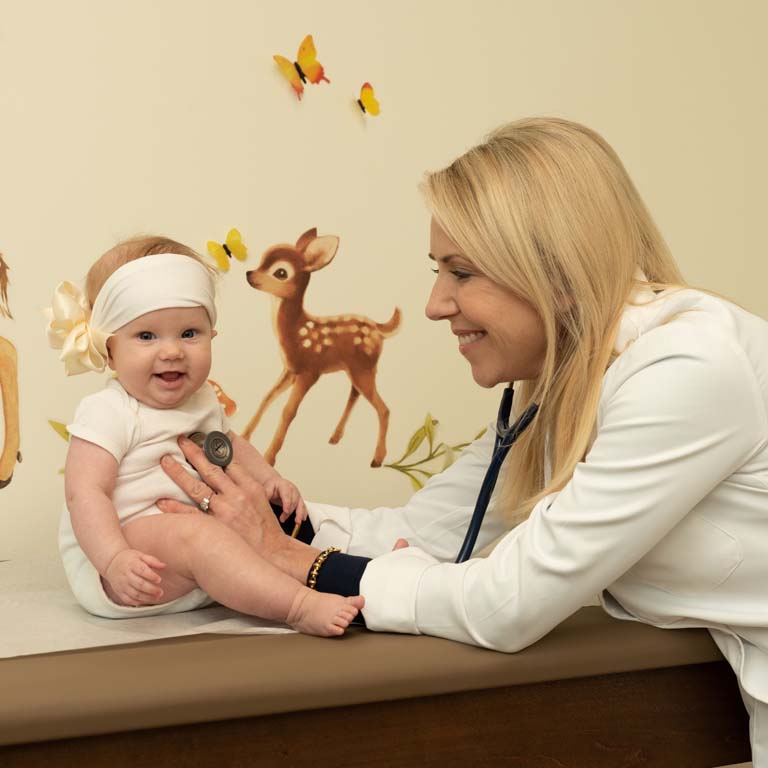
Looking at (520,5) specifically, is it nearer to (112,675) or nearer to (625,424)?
(625,424)

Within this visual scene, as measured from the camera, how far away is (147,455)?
1.60 metres

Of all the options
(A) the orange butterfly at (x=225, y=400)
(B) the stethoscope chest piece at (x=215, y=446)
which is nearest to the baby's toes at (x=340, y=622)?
(B) the stethoscope chest piece at (x=215, y=446)

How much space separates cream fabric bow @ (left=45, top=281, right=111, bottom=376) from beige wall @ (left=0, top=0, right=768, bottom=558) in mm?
616

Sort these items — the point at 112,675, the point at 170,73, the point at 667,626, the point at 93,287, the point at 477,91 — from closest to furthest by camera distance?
the point at 112,675 < the point at 667,626 < the point at 93,287 < the point at 170,73 < the point at 477,91

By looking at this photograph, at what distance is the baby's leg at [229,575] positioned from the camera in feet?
4.55

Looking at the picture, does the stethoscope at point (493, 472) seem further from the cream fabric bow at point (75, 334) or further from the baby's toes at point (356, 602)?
the cream fabric bow at point (75, 334)

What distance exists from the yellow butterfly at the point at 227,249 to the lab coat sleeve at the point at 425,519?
71 centimetres

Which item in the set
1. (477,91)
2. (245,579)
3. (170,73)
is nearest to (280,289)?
(170,73)

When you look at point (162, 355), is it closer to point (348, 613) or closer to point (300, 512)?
point (300, 512)

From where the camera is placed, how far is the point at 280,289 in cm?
242

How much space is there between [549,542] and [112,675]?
546 millimetres

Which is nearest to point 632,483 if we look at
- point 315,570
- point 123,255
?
point 315,570

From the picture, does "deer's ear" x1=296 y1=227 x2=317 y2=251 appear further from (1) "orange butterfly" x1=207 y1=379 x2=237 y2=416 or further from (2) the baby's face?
(2) the baby's face

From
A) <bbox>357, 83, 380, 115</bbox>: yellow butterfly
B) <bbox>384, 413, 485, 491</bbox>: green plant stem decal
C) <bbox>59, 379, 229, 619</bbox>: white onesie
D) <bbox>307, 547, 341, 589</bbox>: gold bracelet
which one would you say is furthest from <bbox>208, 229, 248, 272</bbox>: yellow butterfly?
<bbox>307, 547, 341, 589</bbox>: gold bracelet
